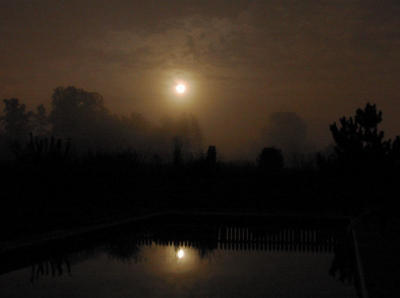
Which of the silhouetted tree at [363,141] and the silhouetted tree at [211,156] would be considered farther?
the silhouetted tree at [211,156]

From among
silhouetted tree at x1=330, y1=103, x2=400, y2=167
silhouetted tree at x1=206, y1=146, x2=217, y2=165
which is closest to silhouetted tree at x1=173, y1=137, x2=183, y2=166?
silhouetted tree at x1=206, y1=146, x2=217, y2=165

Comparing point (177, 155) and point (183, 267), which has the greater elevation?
point (177, 155)

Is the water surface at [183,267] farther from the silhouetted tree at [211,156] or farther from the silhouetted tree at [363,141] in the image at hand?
the silhouetted tree at [211,156]

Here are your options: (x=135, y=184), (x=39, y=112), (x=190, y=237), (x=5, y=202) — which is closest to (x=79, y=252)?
(x=5, y=202)

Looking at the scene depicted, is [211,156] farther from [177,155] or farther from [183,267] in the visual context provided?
[183,267]

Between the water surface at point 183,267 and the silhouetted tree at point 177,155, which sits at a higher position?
the silhouetted tree at point 177,155

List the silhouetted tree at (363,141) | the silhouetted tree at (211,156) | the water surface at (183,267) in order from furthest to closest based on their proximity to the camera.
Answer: the silhouetted tree at (211,156)
the silhouetted tree at (363,141)
the water surface at (183,267)

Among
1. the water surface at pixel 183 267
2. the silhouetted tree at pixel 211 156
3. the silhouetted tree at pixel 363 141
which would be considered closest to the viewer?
the water surface at pixel 183 267

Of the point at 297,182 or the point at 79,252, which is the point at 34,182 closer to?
the point at 79,252

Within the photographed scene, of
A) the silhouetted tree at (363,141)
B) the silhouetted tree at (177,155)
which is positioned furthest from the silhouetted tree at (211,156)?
the silhouetted tree at (363,141)

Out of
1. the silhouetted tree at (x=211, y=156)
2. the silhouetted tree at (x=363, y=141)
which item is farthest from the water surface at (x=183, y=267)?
the silhouetted tree at (x=211, y=156)

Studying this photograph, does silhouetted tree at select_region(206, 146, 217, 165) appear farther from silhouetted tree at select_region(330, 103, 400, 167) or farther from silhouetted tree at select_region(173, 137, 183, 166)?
silhouetted tree at select_region(330, 103, 400, 167)

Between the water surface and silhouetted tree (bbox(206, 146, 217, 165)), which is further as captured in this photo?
silhouetted tree (bbox(206, 146, 217, 165))

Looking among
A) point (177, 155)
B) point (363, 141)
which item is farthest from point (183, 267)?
point (177, 155)
